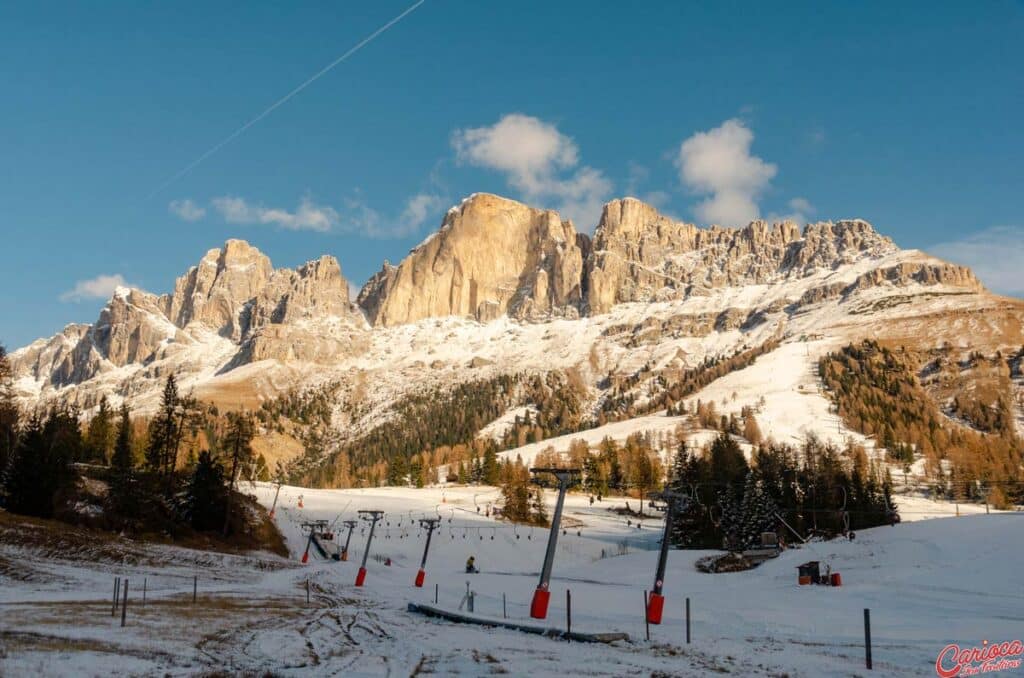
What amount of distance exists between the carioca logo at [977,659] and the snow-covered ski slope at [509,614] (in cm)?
51

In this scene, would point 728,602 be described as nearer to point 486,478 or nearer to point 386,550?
point 386,550

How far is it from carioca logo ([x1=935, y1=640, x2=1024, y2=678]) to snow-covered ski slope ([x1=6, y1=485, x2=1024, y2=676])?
0.51 m

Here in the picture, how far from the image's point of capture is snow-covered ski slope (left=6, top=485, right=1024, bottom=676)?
19.6 meters

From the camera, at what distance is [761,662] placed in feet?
69.6

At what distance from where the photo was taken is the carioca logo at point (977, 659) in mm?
19623

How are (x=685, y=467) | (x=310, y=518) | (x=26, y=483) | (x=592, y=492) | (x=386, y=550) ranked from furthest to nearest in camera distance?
(x=592, y=492)
(x=685, y=467)
(x=310, y=518)
(x=386, y=550)
(x=26, y=483)

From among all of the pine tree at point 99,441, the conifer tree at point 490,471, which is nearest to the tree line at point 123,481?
the pine tree at point 99,441

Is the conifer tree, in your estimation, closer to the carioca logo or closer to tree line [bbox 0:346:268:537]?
tree line [bbox 0:346:268:537]

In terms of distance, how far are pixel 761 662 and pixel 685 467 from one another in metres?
102

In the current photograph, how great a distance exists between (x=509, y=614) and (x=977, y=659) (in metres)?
18.7

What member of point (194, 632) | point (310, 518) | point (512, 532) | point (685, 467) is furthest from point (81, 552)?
point (685, 467)

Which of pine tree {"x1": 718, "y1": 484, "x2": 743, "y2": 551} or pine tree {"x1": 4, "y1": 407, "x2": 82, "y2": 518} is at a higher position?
pine tree {"x1": 4, "y1": 407, "x2": 82, "y2": 518}

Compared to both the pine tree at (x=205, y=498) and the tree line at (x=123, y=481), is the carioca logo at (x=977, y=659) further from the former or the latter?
the pine tree at (x=205, y=498)

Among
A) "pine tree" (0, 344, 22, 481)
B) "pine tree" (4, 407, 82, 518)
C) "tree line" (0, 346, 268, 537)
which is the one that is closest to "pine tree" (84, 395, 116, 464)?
"tree line" (0, 346, 268, 537)
